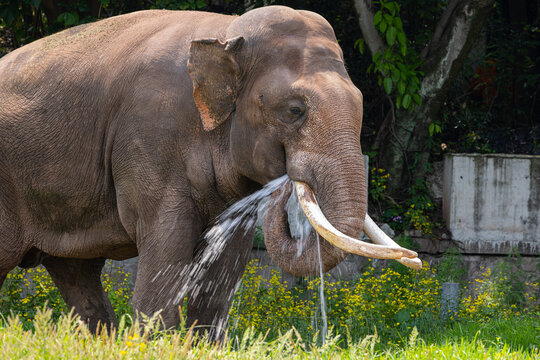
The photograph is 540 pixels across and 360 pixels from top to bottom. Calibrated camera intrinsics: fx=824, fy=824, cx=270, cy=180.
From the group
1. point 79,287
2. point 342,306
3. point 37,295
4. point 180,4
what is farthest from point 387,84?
point 79,287

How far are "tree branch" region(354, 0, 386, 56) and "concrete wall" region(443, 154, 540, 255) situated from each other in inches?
61.2

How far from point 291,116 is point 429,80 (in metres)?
5.87

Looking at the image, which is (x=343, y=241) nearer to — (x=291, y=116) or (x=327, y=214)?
(x=327, y=214)

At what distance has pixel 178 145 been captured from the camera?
4.34m

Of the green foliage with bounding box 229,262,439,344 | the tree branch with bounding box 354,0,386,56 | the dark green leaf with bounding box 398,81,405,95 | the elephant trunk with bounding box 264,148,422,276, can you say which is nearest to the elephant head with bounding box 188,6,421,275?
the elephant trunk with bounding box 264,148,422,276

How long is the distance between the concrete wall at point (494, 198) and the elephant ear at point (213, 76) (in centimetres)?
570

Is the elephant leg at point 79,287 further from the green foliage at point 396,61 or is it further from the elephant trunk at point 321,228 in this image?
the green foliage at point 396,61

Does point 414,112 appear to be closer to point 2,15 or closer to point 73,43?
point 2,15

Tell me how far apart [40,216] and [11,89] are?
2.53ft

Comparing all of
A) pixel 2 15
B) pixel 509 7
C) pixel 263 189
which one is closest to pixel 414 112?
pixel 509 7

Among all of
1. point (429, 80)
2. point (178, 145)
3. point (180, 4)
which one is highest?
point (180, 4)

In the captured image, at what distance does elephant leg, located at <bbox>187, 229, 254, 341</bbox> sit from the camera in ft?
15.7

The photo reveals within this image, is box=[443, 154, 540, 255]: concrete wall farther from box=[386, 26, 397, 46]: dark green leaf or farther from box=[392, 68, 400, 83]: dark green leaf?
box=[386, 26, 397, 46]: dark green leaf

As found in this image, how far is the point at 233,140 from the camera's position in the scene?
4.31 m
